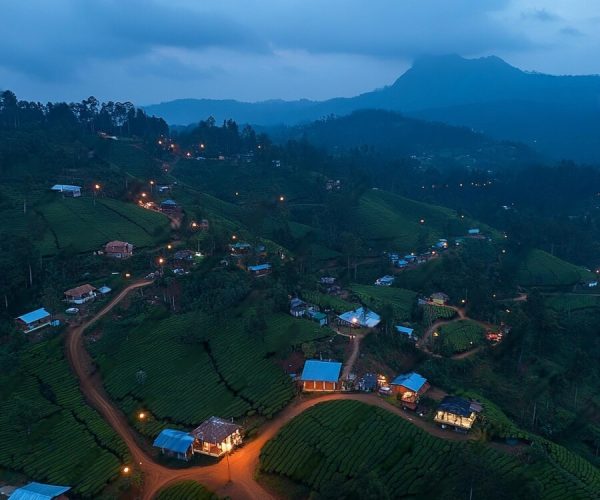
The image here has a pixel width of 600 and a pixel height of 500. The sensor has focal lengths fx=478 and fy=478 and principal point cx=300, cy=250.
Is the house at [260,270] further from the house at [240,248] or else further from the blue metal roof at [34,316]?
the blue metal roof at [34,316]

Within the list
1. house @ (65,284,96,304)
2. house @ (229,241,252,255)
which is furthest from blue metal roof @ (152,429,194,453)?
house @ (229,241,252,255)

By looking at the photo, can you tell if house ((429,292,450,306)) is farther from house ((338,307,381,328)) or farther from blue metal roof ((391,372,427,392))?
blue metal roof ((391,372,427,392))

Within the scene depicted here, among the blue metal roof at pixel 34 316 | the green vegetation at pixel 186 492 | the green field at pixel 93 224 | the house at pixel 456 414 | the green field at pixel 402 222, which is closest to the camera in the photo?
the green vegetation at pixel 186 492

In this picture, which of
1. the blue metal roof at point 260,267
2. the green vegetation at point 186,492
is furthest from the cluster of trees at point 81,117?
the green vegetation at point 186,492

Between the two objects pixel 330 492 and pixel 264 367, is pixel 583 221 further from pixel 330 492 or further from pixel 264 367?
pixel 330 492

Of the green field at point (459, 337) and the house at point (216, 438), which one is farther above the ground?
the house at point (216, 438)

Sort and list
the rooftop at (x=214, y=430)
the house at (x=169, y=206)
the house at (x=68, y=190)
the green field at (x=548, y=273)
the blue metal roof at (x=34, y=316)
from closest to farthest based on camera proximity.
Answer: the rooftop at (x=214, y=430), the blue metal roof at (x=34, y=316), the house at (x=68, y=190), the green field at (x=548, y=273), the house at (x=169, y=206)

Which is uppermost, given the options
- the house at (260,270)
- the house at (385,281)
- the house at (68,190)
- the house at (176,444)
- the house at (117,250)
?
the house at (68,190)
